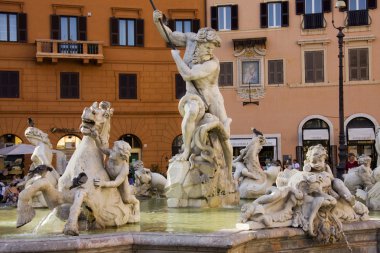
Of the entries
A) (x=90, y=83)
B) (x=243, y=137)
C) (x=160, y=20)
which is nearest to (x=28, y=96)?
(x=90, y=83)

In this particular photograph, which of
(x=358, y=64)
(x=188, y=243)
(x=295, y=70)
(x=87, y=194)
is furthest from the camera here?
(x=295, y=70)

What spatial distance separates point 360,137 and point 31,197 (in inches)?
1194

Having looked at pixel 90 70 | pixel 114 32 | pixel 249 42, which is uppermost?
pixel 114 32

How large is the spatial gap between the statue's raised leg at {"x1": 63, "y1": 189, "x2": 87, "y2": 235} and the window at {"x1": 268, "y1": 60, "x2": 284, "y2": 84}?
31.1 m

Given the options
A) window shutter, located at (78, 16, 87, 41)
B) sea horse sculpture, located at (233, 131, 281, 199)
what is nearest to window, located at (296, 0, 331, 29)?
window shutter, located at (78, 16, 87, 41)

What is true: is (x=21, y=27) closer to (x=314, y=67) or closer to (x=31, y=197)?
(x=314, y=67)

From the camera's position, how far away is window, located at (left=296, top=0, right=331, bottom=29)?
119ft

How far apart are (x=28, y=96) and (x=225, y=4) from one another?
1166cm

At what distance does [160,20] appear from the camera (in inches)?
385

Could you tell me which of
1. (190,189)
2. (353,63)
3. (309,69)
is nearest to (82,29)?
(309,69)

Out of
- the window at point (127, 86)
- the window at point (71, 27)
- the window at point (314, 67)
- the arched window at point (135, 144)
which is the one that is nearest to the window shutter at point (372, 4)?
the window at point (314, 67)

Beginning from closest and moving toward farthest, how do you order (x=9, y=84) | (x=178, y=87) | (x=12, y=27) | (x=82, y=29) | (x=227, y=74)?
1. (x=9, y=84)
2. (x=12, y=27)
3. (x=82, y=29)
4. (x=178, y=87)
5. (x=227, y=74)

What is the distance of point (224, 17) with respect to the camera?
3731 centimetres

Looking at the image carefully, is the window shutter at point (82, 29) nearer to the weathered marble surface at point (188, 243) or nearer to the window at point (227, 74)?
the window at point (227, 74)
